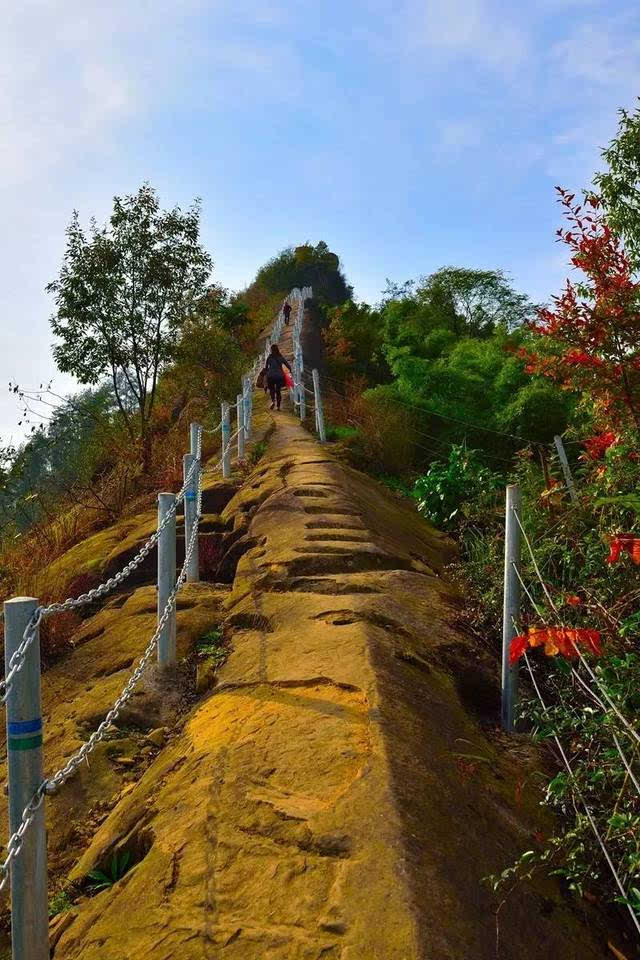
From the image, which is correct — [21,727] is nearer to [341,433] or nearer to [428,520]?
[428,520]

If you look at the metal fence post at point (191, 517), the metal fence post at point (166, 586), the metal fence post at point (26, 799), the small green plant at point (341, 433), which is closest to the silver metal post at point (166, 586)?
the metal fence post at point (166, 586)

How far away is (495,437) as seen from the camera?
49.4 feet

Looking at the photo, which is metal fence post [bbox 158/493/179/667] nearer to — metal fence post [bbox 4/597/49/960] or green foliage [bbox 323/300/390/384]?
metal fence post [bbox 4/597/49/960]

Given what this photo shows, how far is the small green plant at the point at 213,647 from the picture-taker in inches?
183

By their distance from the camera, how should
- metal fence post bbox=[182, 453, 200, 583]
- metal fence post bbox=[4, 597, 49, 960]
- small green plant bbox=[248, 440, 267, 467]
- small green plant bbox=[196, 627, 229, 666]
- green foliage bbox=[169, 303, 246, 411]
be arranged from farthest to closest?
green foliage bbox=[169, 303, 246, 411] → small green plant bbox=[248, 440, 267, 467] → metal fence post bbox=[182, 453, 200, 583] → small green plant bbox=[196, 627, 229, 666] → metal fence post bbox=[4, 597, 49, 960]

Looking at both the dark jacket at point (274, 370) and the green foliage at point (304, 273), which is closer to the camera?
the dark jacket at point (274, 370)

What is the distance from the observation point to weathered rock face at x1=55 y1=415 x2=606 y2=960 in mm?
2273

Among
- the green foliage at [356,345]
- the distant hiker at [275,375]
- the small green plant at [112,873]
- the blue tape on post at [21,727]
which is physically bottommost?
the small green plant at [112,873]

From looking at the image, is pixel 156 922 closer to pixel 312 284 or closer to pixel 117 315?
pixel 117 315

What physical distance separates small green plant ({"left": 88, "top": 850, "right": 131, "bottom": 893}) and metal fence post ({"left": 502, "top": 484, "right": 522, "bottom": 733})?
2027mm

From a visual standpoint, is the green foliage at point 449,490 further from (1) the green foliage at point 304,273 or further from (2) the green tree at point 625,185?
(1) the green foliage at point 304,273

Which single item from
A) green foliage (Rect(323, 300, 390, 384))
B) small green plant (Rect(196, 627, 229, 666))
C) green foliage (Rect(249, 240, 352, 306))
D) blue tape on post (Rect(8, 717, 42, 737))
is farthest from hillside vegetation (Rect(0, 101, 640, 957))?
green foliage (Rect(249, 240, 352, 306))

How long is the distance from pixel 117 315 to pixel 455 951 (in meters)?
13.0

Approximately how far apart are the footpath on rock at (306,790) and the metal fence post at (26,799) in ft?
0.96
